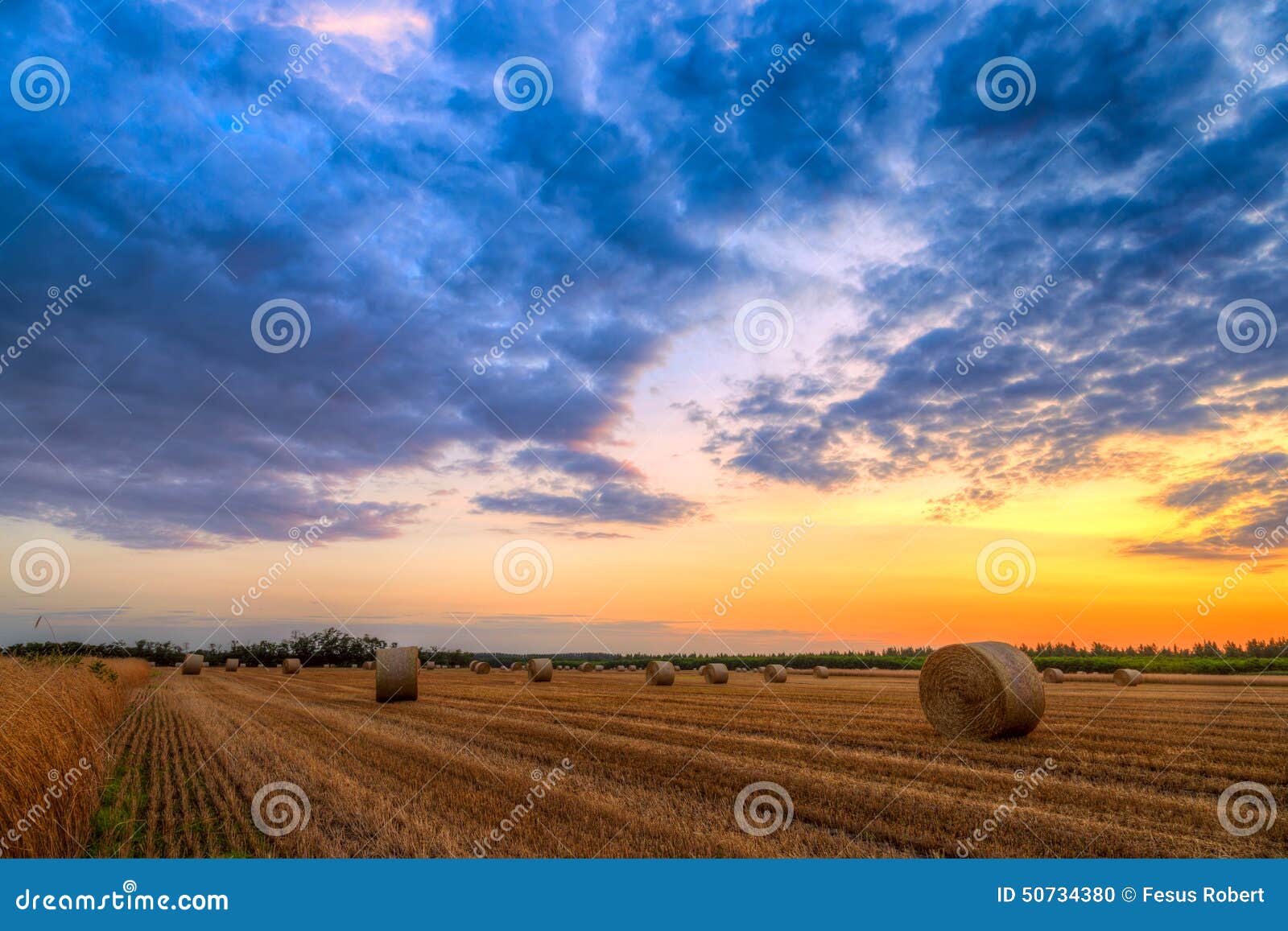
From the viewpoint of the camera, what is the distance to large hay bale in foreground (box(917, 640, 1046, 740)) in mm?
13242

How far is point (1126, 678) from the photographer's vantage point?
102ft

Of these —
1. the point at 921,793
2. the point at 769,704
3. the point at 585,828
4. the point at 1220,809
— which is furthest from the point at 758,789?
the point at 769,704

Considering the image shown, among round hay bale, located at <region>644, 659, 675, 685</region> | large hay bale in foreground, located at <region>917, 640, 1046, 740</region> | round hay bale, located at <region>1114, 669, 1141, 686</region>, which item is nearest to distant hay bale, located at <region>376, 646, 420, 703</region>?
round hay bale, located at <region>644, 659, 675, 685</region>

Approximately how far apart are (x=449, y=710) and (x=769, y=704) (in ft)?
25.8

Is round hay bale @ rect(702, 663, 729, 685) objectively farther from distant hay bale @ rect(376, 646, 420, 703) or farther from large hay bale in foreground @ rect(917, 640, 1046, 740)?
large hay bale in foreground @ rect(917, 640, 1046, 740)

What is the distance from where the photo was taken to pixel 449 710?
1805 cm

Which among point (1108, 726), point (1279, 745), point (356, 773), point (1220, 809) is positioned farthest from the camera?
point (1108, 726)

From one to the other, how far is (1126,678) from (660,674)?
64.4 ft

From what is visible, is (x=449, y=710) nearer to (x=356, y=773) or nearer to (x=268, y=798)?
(x=356, y=773)

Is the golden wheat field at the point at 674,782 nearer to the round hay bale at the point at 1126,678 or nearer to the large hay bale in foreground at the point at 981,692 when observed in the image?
the large hay bale in foreground at the point at 981,692

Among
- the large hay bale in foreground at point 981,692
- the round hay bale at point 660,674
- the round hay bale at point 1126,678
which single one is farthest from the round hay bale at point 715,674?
the round hay bale at point 1126,678

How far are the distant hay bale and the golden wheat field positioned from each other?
4.79 m

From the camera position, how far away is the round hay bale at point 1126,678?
31109 millimetres

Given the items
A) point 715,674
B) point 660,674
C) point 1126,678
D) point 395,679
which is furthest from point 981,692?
point 1126,678
